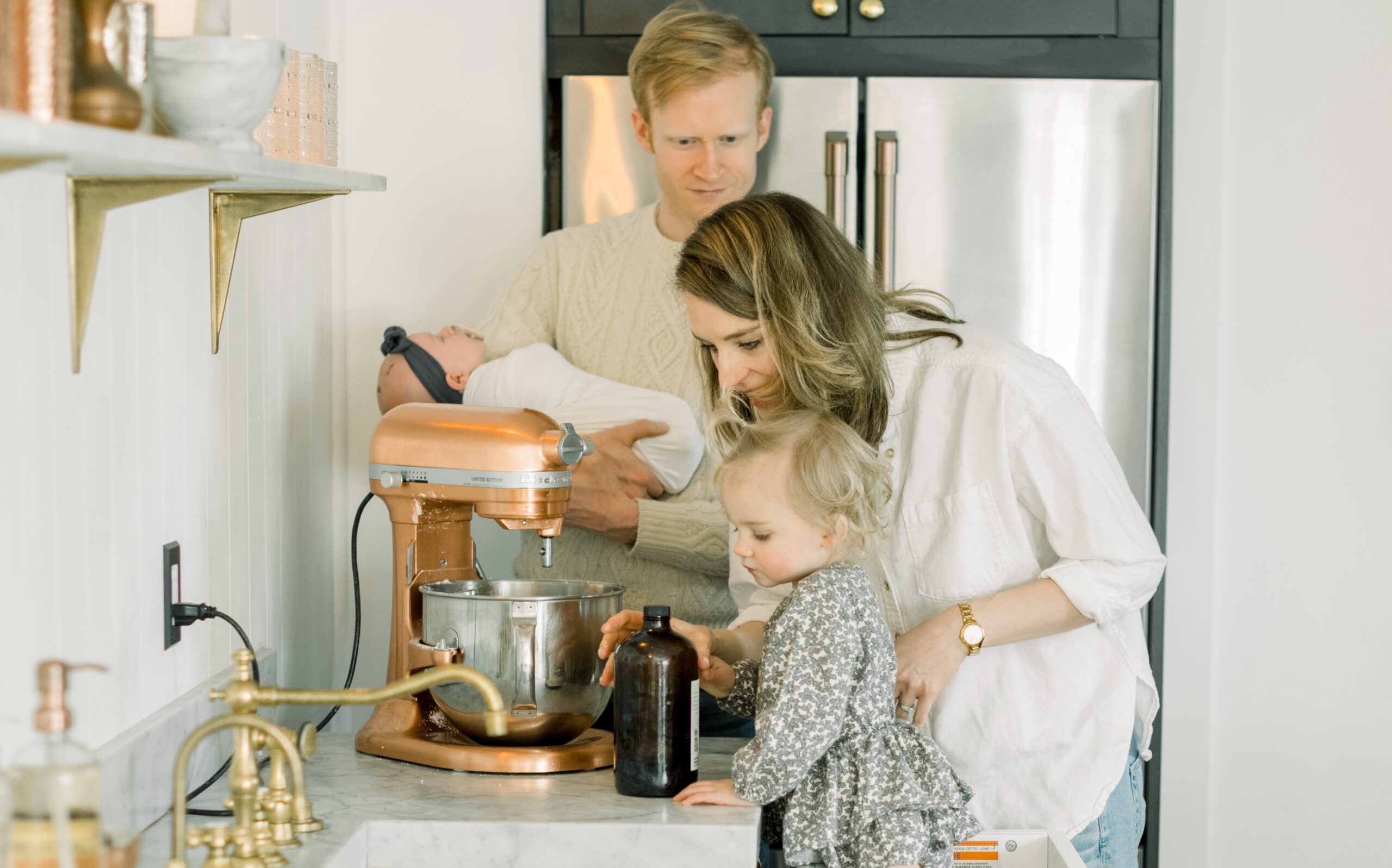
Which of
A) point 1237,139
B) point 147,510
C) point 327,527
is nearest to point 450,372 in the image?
point 327,527

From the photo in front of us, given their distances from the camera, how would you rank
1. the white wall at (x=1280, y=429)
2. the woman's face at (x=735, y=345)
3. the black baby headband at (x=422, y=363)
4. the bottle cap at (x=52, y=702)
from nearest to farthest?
the bottle cap at (x=52, y=702) → the woman's face at (x=735, y=345) → the black baby headband at (x=422, y=363) → the white wall at (x=1280, y=429)

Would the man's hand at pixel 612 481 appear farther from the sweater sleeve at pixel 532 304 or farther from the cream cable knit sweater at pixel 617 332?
the sweater sleeve at pixel 532 304

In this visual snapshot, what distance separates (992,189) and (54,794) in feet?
6.25

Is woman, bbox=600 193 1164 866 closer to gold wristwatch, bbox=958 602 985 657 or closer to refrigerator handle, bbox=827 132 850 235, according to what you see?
gold wristwatch, bbox=958 602 985 657

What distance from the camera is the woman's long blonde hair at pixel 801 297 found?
1.44 m

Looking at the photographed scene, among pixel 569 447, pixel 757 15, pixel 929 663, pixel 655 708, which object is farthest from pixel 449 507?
pixel 757 15

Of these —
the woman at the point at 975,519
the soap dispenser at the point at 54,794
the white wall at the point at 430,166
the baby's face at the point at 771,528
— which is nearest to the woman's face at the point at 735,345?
the woman at the point at 975,519

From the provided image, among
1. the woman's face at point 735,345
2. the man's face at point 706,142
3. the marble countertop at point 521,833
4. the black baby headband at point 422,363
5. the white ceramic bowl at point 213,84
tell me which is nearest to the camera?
the white ceramic bowl at point 213,84

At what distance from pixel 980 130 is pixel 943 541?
3.42ft

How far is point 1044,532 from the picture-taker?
156 cm

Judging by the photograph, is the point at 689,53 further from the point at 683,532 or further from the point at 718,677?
the point at 718,677

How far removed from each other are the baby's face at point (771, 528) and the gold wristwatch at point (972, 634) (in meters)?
0.18

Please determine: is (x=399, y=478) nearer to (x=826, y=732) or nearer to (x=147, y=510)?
(x=147, y=510)

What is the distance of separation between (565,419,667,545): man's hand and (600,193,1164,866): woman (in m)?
0.43
